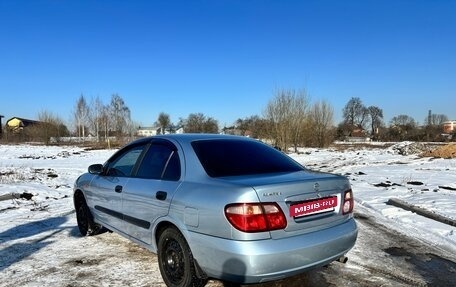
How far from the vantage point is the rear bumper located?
3.10 meters

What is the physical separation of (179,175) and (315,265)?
1.51 meters

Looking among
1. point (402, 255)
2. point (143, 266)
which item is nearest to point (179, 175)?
point (143, 266)

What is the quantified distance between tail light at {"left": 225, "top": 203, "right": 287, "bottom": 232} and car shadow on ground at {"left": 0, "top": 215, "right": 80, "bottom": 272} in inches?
125

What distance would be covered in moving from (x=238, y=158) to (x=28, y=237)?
3.98m

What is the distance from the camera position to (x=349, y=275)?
4.30 meters

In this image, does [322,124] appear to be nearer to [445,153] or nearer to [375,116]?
[445,153]

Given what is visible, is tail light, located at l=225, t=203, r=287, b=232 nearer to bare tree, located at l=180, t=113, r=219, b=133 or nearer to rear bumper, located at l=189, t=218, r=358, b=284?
rear bumper, located at l=189, t=218, r=358, b=284

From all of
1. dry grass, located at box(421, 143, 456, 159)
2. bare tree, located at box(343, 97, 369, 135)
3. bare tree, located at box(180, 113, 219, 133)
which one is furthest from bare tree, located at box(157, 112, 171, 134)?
dry grass, located at box(421, 143, 456, 159)

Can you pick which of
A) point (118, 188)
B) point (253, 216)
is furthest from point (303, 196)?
point (118, 188)

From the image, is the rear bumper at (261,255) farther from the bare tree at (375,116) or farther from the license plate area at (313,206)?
the bare tree at (375,116)

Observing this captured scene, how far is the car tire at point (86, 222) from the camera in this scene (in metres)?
5.91

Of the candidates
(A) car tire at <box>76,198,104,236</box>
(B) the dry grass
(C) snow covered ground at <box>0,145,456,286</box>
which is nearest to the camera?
(C) snow covered ground at <box>0,145,456,286</box>

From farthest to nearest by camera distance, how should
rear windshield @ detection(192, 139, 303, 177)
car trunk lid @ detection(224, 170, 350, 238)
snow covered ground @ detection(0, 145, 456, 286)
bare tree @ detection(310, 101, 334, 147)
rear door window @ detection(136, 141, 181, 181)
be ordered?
bare tree @ detection(310, 101, 334, 147) < snow covered ground @ detection(0, 145, 456, 286) < rear door window @ detection(136, 141, 181, 181) < rear windshield @ detection(192, 139, 303, 177) < car trunk lid @ detection(224, 170, 350, 238)

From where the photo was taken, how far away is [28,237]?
6105 millimetres
